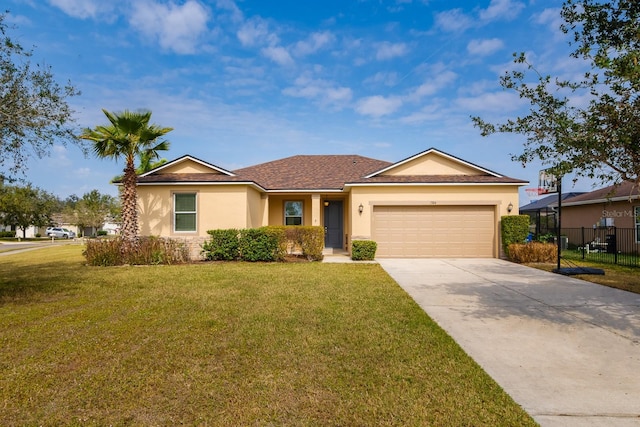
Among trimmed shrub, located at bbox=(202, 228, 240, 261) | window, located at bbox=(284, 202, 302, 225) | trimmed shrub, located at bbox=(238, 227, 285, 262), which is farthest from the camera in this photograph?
window, located at bbox=(284, 202, 302, 225)

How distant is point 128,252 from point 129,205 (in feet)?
6.01

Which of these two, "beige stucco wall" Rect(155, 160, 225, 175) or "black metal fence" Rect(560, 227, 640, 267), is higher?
"beige stucco wall" Rect(155, 160, 225, 175)

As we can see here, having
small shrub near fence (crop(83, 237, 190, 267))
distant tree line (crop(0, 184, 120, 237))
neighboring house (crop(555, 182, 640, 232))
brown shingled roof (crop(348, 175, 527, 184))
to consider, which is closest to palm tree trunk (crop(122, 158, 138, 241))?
small shrub near fence (crop(83, 237, 190, 267))

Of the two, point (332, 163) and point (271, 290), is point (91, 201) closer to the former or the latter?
point (332, 163)

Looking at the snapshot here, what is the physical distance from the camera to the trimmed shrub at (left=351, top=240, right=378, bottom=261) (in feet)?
45.6

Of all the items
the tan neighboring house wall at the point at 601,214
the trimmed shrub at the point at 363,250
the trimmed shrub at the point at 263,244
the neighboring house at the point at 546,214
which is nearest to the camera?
the trimmed shrub at the point at 263,244

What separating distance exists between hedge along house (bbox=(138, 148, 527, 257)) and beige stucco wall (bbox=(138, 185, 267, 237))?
4 cm

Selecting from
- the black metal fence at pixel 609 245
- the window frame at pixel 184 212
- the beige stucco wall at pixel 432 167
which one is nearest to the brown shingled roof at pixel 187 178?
the window frame at pixel 184 212

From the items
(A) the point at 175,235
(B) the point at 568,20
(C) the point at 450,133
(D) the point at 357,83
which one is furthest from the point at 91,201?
(B) the point at 568,20

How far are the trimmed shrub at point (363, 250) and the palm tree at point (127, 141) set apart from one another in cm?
876

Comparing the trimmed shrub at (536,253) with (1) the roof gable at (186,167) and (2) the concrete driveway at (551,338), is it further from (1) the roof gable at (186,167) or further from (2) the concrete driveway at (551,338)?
(1) the roof gable at (186,167)

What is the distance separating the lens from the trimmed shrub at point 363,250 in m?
13.9

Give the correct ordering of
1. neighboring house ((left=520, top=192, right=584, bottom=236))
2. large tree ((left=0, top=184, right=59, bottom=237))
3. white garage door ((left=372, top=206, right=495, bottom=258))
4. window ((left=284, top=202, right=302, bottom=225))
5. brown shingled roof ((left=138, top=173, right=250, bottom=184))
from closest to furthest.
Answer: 1. brown shingled roof ((left=138, top=173, right=250, bottom=184))
2. white garage door ((left=372, top=206, right=495, bottom=258))
3. window ((left=284, top=202, right=302, bottom=225))
4. neighboring house ((left=520, top=192, right=584, bottom=236))
5. large tree ((left=0, top=184, right=59, bottom=237))

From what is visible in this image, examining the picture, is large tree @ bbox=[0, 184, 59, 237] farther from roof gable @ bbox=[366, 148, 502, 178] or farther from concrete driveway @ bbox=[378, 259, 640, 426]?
concrete driveway @ bbox=[378, 259, 640, 426]
